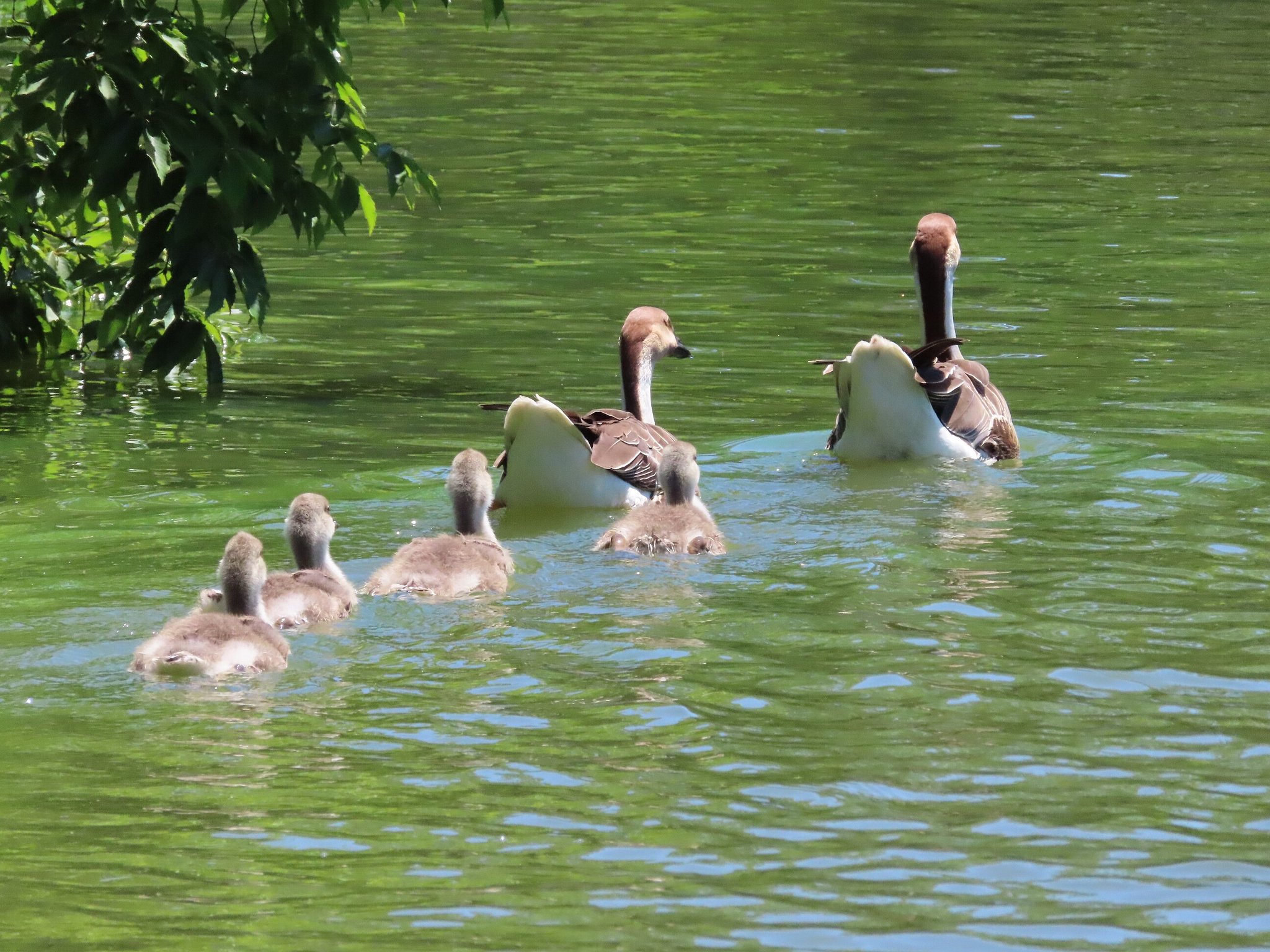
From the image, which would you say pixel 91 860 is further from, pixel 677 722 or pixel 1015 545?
pixel 1015 545

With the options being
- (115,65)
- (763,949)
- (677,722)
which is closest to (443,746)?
(677,722)

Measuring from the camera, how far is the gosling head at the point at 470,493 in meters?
10.4

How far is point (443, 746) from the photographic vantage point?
755 centimetres

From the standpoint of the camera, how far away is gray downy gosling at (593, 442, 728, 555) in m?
10.3

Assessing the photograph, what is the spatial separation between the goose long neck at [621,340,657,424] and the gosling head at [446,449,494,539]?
228cm

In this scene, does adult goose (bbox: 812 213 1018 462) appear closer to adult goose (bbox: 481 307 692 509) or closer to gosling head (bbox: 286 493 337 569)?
adult goose (bbox: 481 307 692 509)

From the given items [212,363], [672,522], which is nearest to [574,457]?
[672,522]

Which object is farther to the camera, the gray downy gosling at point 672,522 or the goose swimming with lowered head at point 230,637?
the gray downy gosling at point 672,522

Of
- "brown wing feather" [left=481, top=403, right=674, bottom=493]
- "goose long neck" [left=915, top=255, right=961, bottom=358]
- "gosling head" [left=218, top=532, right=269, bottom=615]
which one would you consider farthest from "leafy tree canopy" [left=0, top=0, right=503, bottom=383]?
"gosling head" [left=218, top=532, right=269, bottom=615]

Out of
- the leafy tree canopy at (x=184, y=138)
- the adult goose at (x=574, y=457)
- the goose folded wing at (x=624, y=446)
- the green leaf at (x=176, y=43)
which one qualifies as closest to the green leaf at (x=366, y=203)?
the leafy tree canopy at (x=184, y=138)

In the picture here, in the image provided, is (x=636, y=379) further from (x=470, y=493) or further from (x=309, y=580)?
(x=309, y=580)

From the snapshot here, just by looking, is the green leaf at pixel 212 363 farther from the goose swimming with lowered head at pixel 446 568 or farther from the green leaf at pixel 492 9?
the goose swimming with lowered head at pixel 446 568

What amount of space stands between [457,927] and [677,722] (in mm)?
1798

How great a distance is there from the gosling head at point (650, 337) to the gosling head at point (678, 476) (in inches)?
77.4
